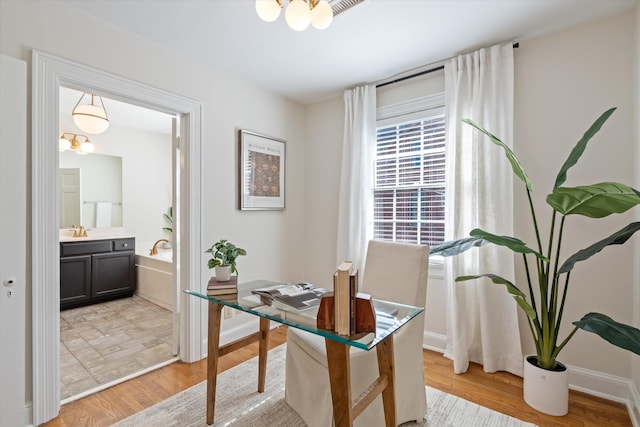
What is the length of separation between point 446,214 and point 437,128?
818mm

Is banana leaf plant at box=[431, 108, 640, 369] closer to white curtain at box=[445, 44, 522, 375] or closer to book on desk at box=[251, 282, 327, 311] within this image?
white curtain at box=[445, 44, 522, 375]

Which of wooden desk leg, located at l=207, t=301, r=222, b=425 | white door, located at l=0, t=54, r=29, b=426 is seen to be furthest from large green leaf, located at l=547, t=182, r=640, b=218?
white door, located at l=0, t=54, r=29, b=426

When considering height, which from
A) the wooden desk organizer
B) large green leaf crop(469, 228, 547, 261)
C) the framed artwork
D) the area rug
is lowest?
the area rug

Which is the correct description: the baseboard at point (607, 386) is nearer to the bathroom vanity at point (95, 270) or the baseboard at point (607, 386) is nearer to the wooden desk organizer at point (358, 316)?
the wooden desk organizer at point (358, 316)

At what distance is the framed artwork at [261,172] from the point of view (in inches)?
116

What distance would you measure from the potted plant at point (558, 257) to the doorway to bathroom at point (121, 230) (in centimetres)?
260

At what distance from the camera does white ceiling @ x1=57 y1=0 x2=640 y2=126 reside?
1897mm

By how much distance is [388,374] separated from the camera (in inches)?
56.9

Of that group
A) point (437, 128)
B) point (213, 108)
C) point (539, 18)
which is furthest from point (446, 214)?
point (213, 108)

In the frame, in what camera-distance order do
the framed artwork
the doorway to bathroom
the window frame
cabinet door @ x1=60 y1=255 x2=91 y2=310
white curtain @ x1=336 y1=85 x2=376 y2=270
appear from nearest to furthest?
the doorway to bathroom
the window frame
the framed artwork
white curtain @ x1=336 y1=85 x2=376 y2=270
cabinet door @ x1=60 y1=255 x2=91 y2=310

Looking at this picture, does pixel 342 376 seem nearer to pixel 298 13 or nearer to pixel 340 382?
pixel 340 382

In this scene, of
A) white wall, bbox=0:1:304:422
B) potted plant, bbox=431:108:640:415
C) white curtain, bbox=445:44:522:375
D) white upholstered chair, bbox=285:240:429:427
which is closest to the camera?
potted plant, bbox=431:108:640:415

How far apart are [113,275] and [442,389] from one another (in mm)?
4329

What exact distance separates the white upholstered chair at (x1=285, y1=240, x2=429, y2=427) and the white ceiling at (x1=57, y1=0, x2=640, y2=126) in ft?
5.09
